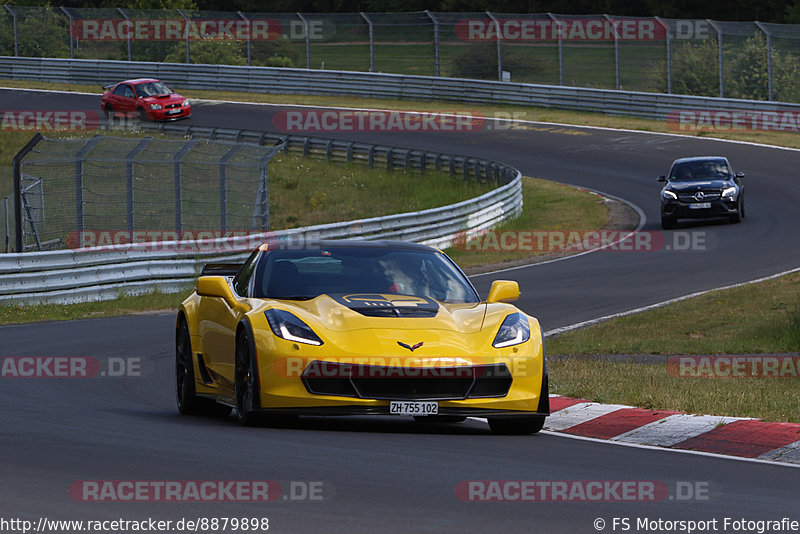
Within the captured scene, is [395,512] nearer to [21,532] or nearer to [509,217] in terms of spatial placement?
[21,532]

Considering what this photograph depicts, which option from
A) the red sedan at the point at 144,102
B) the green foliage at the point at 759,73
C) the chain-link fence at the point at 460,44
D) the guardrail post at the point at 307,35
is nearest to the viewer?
the green foliage at the point at 759,73

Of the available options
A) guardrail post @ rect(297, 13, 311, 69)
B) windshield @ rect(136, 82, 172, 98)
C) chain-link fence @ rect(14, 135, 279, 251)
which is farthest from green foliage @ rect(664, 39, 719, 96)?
chain-link fence @ rect(14, 135, 279, 251)

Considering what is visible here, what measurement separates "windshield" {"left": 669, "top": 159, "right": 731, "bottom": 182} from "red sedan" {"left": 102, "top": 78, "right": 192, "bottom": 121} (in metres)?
23.0

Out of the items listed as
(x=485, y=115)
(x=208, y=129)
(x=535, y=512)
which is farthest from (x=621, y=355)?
(x=485, y=115)

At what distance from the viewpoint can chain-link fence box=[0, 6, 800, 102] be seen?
46.5m

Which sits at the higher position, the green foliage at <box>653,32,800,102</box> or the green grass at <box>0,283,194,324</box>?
the green foliage at <box>653,32,800,102</box>

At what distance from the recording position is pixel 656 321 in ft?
58.5

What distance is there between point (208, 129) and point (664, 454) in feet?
126

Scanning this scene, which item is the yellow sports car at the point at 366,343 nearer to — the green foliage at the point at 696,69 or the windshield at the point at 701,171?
the windshield at the point at 701,171

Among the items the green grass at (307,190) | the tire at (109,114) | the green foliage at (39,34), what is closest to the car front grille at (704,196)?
the green grass at (307,190)

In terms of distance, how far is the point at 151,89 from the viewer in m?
49.2

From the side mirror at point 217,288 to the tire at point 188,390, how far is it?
0.79 meters

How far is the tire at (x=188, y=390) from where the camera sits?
9961 mm

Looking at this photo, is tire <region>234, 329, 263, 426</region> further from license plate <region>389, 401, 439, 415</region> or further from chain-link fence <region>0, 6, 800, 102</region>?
chain-link fence <region>0, 6, 800, 102</region>
